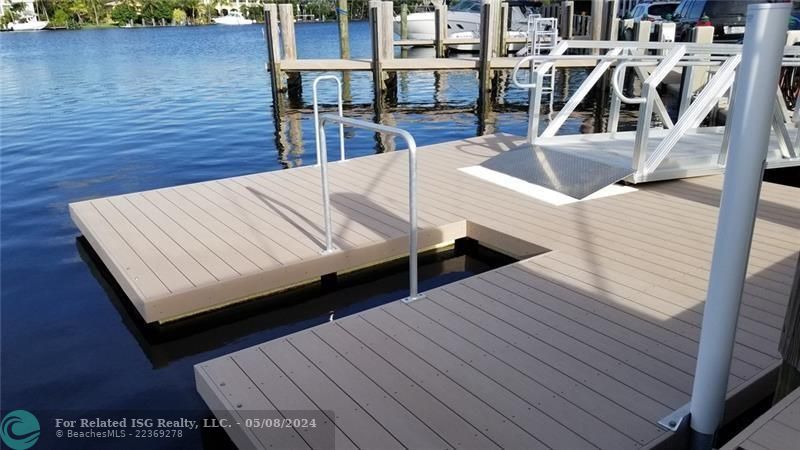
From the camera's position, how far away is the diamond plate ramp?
5230 millimetres

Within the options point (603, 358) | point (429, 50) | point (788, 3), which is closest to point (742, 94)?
point (788, 3)

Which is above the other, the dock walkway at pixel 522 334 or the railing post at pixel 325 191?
the railing post at pixel 325 191

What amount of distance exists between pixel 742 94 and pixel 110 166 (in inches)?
343

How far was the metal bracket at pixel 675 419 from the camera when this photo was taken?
7.19ft

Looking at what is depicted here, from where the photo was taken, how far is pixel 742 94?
1.66m

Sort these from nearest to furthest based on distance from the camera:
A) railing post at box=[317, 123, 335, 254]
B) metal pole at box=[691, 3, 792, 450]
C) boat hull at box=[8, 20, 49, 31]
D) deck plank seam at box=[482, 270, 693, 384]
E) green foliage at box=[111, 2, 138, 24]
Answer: metal pole at box=[691, 3, 792, 450] → deck plank seam at box=[482, 270, 693, 384] → railing post at box=[317, 123, 335, 254] → boat hull at box=[8, 20, 49, 31] → green foliage at box=[111, 2, 138, 24]

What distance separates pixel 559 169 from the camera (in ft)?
18.6

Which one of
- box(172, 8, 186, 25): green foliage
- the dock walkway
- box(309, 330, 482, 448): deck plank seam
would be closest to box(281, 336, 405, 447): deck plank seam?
the dock walkway

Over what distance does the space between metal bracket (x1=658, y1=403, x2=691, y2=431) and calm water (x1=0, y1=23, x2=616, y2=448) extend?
2.15 m

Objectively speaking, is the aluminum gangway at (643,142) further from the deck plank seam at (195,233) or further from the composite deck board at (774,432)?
the composite deck board at (774,432)

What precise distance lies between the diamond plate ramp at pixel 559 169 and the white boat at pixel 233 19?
9246 centimetres

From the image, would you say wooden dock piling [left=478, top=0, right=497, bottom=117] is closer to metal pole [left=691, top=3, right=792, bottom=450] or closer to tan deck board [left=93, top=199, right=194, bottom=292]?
tan deck board [left=93, top=199, right=194, bottom=292]

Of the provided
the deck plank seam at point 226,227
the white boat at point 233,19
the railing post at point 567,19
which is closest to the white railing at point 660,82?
the deck plank seam at point 226,227

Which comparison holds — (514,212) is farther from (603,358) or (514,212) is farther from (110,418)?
(110,418)
